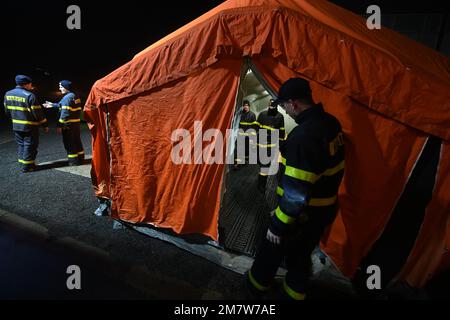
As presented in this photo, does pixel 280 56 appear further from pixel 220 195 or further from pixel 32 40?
pixel 32 40

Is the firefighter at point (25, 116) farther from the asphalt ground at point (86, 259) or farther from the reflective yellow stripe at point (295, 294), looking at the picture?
the reflective yellow stripe at point (295, 294)

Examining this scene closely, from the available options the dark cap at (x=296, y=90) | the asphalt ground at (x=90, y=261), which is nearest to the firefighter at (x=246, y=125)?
the asphalt ground at (x=90, y=261)

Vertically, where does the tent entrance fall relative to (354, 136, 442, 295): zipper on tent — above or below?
below

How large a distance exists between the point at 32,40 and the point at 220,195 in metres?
22.9

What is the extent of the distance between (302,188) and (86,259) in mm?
3015

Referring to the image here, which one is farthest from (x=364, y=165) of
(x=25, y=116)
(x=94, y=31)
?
(x=94, y=31)

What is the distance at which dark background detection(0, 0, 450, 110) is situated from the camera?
849cm

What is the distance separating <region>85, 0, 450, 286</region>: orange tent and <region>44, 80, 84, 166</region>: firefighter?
305 centimetres

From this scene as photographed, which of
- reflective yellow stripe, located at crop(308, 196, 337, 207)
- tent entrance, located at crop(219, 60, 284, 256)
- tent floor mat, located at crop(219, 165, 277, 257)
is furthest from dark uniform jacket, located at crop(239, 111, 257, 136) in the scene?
reflective yellow stripe, located at crop(308, 196, 337, 207)

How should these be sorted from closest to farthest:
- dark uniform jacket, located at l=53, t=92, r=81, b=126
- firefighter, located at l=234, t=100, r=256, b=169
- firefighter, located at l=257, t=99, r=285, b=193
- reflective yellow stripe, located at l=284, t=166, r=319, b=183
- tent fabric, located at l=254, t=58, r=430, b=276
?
1. reflective yellow stripe, located at l=284, t=166, r=319, b=183
2. tent fabric, located at l=254, t=58, r=430, b=276
3. firefighter, located at l=257, t=99, r=285, b=193
4. dark uniform jacket, located at l=53, t=92, r=81, b=126
5. firefighter, located at l=234, t=100, r=256, b=169

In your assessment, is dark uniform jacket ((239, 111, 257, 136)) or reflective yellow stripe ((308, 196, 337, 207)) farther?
dark uniform jacket ((239, 111, 257, 136))

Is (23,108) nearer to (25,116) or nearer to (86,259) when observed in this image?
(25,116)

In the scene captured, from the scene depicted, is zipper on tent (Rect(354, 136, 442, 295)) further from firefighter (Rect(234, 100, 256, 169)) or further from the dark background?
the dark background

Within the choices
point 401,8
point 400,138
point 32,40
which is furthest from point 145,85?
point 32,40
